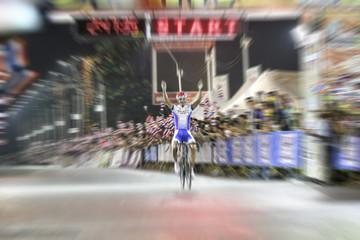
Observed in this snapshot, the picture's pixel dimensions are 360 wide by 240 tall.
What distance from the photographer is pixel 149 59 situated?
8969 mm

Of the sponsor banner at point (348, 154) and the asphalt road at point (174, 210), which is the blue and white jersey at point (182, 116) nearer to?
the asphalt road at point (174, 210)

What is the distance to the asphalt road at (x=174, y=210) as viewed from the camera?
4.14m

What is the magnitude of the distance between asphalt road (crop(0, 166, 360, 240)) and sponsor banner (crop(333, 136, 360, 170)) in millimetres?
499

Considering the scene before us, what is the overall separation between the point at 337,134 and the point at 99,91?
20.4 ft

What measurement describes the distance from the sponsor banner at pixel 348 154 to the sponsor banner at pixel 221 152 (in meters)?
2.79

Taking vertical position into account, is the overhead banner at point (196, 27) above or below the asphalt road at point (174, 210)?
above

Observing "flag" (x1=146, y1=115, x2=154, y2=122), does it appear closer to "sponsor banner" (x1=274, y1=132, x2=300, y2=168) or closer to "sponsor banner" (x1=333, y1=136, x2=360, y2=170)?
"sponsor banner" (x1=274, y1=132, x2=300, y2=168)

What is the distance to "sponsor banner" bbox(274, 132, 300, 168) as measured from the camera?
762 centimetres

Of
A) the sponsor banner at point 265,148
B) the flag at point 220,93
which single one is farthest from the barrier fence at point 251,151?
the flag at point 220,93

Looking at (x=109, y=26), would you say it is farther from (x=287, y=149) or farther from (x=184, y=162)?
(x=287, y=149)

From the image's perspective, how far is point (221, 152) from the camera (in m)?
8.95

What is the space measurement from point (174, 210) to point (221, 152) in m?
3.89

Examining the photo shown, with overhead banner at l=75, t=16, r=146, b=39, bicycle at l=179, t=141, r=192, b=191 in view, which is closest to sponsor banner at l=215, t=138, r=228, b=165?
bicycle at l=179, t=141, r=192, b=191

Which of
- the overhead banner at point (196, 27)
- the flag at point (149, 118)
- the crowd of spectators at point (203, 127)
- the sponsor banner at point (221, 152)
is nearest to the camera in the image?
the overhead banner at point (196, 27)
